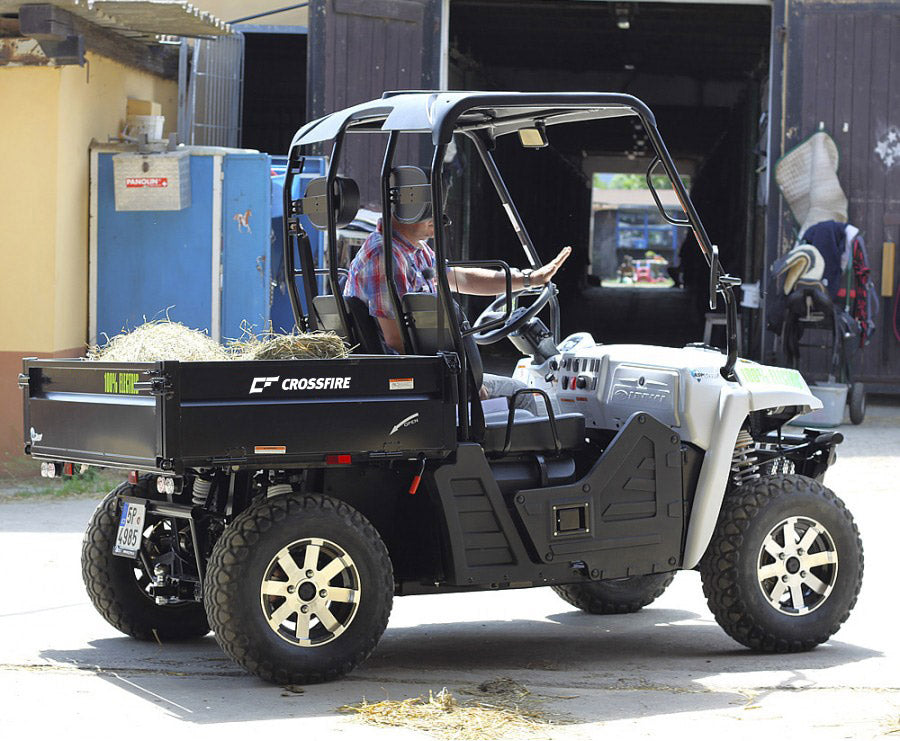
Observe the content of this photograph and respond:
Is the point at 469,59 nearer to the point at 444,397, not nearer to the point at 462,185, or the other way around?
the point at 462,185

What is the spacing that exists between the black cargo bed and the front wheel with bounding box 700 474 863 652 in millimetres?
1349

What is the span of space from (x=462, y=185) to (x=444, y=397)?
1382 centimetres

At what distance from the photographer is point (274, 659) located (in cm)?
534

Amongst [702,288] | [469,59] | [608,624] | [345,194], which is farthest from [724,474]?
[702,288]

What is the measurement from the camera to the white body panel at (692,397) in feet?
20.0

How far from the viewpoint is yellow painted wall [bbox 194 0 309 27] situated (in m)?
16.4

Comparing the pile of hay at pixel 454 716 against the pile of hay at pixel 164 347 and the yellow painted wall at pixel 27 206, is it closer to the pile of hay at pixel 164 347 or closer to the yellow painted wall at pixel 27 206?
the pile of hay at pixel 164 347

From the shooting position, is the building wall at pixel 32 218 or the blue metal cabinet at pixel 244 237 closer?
the building wall at pixel 32 218

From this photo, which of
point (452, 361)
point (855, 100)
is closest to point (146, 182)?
point (452, 361)

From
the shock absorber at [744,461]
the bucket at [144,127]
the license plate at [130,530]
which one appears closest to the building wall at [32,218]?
the bucket at [144,127]

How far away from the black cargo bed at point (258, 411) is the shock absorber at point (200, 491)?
0.39 m

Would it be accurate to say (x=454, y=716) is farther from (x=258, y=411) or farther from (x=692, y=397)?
(x=692, y=397)

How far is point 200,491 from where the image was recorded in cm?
579

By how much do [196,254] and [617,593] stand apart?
18.8 feet
